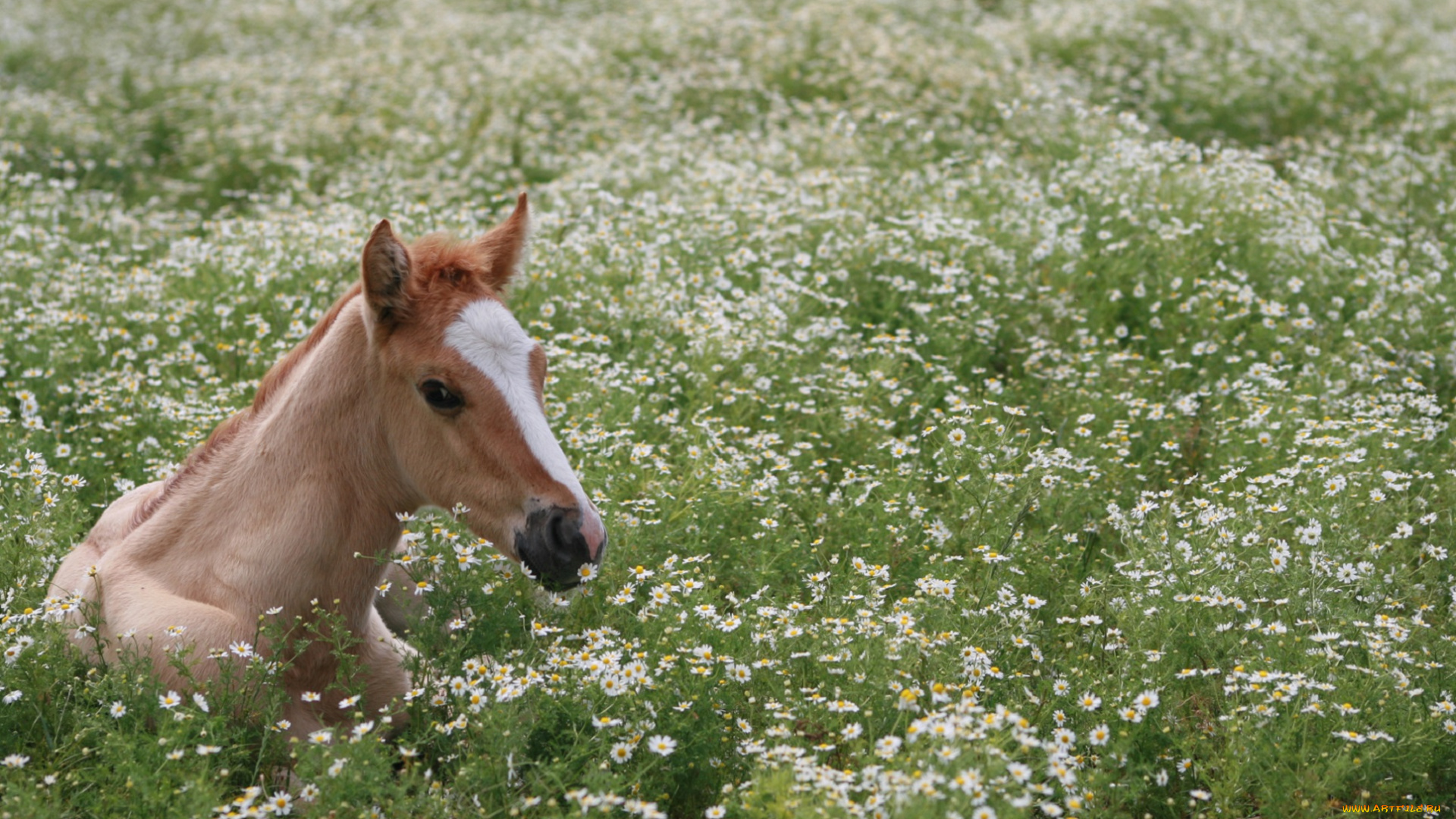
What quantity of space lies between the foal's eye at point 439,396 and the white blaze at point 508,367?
13 centimetres

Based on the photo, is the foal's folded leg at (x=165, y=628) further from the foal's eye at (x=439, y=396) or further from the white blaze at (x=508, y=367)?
the white blaze at (x=508, y=367)

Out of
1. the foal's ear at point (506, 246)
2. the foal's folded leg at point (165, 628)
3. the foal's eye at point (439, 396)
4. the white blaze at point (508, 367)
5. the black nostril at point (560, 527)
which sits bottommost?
the foal's folded leg at point (165, 628)

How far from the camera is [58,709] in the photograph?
3.93 metres

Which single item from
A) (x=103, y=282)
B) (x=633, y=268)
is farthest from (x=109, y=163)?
(x=633, y=268)

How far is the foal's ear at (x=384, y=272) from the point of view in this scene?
3670mm

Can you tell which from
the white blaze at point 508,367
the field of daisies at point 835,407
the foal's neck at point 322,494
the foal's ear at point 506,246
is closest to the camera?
the field of daisies at point 835,407

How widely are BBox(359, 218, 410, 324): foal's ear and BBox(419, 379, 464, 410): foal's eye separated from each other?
25 cm

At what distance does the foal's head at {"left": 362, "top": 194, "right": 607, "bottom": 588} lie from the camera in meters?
3.70

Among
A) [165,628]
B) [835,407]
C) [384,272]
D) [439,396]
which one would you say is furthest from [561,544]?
[835,407]

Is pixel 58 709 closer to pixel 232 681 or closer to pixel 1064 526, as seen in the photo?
pixel 232 681

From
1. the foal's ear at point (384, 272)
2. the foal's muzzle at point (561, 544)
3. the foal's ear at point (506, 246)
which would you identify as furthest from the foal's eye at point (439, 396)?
the foal's ear at point (506, 246)

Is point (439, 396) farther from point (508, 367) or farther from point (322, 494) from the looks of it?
point (322, 494)

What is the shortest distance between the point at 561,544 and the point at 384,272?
1.02m

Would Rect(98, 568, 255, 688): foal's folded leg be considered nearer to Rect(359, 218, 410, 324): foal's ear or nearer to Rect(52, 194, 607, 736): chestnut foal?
Rect(52, 194, 607, 736): chestnut foal
